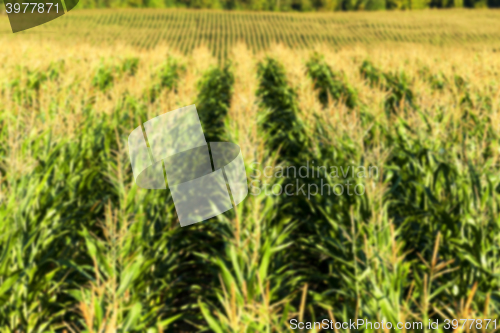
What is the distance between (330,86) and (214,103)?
351 centimetres

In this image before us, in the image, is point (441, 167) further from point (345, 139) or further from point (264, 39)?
point (264, 39)

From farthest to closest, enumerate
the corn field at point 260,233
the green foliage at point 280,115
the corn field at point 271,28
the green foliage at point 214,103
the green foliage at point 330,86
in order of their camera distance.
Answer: the corn field at point 271,28 → the green foliage at point 330,86 → the green foliage at point 214,103 → the green foliage at point 280,115 → the corn field at point 260,233

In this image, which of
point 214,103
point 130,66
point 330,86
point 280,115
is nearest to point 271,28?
point 130,66

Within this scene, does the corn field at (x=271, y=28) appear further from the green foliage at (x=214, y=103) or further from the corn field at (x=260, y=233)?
the corn field at (x=260, y=233)

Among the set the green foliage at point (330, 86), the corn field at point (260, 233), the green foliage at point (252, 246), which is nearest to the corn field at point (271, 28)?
the green foliage at point (330, 86)

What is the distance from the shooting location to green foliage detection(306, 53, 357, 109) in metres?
7.82

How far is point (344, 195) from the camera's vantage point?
3334mm

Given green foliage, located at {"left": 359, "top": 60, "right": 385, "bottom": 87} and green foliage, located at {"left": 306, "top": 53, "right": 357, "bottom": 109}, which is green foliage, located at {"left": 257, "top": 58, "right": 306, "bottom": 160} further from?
green foliage, located at {"left": 359, "top": 60, "right": 385, "bottom": 87}

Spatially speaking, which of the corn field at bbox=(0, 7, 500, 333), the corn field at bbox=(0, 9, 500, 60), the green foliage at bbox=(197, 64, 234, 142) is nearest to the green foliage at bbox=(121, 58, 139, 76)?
the green foliage at bbox=(197, 64, 234, 142)

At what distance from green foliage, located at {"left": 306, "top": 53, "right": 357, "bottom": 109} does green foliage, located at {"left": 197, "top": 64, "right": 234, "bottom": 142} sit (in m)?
2.19

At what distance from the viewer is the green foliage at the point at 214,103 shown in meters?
6.59

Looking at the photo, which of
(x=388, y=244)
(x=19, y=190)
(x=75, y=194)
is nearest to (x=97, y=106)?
(x=75, y=194)

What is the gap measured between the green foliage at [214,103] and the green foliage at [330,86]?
2.19 metres

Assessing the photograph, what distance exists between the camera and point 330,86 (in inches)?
387
